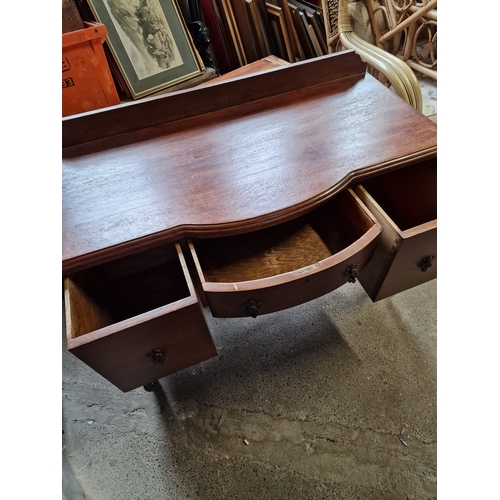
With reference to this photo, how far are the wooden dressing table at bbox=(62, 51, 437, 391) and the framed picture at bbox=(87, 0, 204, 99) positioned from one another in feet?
→ 2.02

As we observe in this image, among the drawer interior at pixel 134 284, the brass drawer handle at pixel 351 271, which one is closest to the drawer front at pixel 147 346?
the drawer interior at pixel 134 284

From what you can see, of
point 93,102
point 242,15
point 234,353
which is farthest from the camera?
point 242,15

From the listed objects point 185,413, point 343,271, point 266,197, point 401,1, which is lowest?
point 185,413

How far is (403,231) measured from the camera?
65 cm

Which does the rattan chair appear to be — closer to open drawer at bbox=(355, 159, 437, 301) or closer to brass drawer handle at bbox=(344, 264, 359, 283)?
open drawer at bbox=(355, 159, 437, 301)

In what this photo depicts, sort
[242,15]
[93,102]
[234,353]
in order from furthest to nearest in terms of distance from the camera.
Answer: [242,15] → [93,102] → [234,353]

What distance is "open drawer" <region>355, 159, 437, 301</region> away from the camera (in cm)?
67

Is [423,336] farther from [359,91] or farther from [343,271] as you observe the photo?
[359,91]

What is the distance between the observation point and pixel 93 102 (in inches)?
49.9

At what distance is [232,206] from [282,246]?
215 millimetres

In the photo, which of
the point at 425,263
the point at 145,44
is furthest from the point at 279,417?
the point at 145,44

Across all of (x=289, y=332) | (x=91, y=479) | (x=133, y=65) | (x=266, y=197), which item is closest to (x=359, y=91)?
(x=266, y=197)

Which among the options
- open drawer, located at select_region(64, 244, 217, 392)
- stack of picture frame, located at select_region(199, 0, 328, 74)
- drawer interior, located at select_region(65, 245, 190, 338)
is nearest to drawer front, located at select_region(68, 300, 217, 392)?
open drawer, located at select_region(64, 244, 217, 392)

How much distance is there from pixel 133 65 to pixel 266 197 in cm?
98
